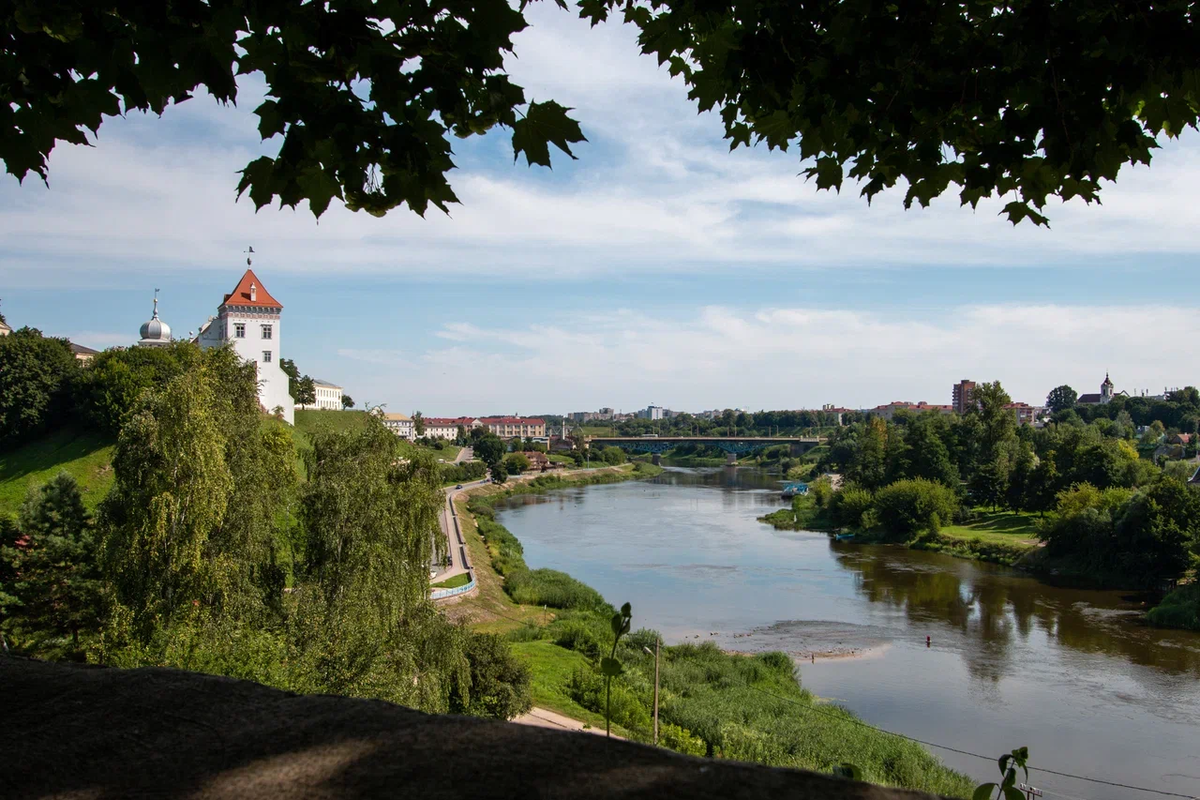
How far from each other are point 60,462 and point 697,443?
10044 cm

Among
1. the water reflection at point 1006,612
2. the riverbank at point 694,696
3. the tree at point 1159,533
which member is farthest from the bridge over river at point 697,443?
the riverbank at point 694,696

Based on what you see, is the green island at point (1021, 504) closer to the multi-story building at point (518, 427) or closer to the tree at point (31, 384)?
the tree at point (31, 384)

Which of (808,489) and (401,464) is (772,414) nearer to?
(808,489)

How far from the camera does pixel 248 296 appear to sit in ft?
149

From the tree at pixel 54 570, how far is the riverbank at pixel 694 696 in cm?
948

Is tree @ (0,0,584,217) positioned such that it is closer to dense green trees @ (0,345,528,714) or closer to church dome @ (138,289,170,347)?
dense green trees @ (0,345,528,714)

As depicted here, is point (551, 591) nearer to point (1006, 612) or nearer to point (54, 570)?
point (1006, 612)

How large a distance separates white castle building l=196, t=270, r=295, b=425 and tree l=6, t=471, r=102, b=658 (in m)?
27.2

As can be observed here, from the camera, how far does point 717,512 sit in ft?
199

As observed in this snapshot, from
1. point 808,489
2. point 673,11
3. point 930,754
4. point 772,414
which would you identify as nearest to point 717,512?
point 808,489

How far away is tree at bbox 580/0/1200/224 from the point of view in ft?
10.4

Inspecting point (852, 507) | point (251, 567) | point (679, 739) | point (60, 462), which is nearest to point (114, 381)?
point (60, 462)

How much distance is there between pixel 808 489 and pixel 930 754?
174ft

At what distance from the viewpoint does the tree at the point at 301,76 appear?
2867 millimetres
